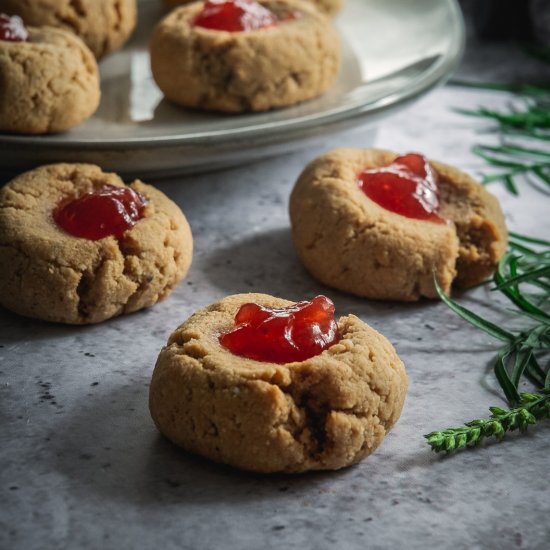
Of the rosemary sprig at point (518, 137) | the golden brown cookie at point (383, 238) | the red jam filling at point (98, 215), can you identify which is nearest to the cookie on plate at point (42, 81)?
the red jam filling at point (98, 215)

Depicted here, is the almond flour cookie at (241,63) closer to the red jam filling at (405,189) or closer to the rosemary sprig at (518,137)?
the red jam filling at (405,189)

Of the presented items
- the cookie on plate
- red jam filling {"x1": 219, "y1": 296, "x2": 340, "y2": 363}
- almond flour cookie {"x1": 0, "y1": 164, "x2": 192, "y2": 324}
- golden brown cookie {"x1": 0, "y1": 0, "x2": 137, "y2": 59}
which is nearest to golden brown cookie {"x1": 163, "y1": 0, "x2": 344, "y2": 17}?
golden brown cookie {"x1": 0, "y1": 0, "x2": 137, "y2": 59}

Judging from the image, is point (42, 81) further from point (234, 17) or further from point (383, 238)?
point (383, 238)

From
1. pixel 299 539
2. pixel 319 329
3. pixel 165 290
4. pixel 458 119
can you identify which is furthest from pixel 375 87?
pixel 299 539

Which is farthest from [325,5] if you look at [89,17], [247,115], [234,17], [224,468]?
[224,468]

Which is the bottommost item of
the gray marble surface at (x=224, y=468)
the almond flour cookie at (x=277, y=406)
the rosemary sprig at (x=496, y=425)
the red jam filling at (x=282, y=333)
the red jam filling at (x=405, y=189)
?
the gray marble surface at (x=224, y=468)
